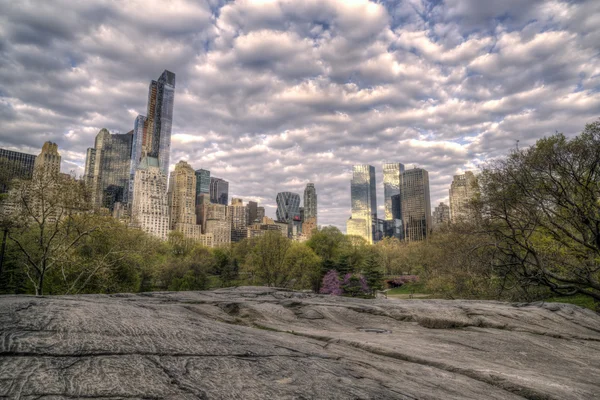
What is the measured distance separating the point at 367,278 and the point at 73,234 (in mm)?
38855

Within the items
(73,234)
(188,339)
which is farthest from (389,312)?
(73,234)

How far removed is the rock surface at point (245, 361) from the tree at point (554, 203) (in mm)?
8115

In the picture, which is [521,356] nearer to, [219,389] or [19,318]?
[219,389]

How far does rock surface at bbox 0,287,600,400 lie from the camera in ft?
12.7

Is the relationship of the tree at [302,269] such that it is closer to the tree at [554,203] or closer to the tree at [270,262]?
the tree at [270,262]

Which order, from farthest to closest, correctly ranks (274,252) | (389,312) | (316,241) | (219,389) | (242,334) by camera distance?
(316,241) → (274,252) → (389,312) → (242,334) → (219,389)

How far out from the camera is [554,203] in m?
18.3

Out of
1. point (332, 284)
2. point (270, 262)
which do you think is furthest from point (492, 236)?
point (270, 262)

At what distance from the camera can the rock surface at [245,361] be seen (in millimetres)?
3859

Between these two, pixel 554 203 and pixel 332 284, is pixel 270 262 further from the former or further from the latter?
pixel 554 203

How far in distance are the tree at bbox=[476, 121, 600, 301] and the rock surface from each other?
8.12 m

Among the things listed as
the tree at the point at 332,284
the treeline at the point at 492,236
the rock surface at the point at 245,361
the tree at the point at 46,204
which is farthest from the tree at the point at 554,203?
the tree at the point at 332,284

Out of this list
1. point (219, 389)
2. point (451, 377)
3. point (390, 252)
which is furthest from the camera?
point (390, 252)

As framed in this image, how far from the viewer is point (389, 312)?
1255cm
